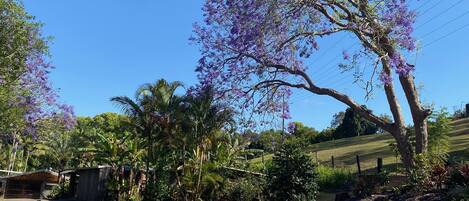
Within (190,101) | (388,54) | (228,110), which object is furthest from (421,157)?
(190,101)

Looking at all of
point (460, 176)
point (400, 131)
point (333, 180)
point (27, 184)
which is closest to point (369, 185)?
point (400, 131)

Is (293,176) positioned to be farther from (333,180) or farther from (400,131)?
(333,180)

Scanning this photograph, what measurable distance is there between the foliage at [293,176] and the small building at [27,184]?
2390 centimetres

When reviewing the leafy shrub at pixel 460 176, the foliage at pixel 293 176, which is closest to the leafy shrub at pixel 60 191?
the foliage at pixel 293 176

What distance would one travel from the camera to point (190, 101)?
80.2 feet

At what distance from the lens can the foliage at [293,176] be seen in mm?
17383

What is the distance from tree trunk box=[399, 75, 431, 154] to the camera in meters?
16.6

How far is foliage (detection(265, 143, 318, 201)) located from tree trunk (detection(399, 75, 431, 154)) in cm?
353

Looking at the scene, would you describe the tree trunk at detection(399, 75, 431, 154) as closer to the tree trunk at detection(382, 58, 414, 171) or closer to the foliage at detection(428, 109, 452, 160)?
the tree trunk at detection(382, 58, 414, 171)

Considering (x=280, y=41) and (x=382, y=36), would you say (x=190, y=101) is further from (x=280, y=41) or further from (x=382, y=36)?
(x=382, y=36)

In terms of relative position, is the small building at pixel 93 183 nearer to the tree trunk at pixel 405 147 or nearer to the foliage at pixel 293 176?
the foliage at pixel 293 176

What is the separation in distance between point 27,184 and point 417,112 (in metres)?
29.1

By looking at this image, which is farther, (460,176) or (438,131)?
(438,131)

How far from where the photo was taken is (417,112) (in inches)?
660
